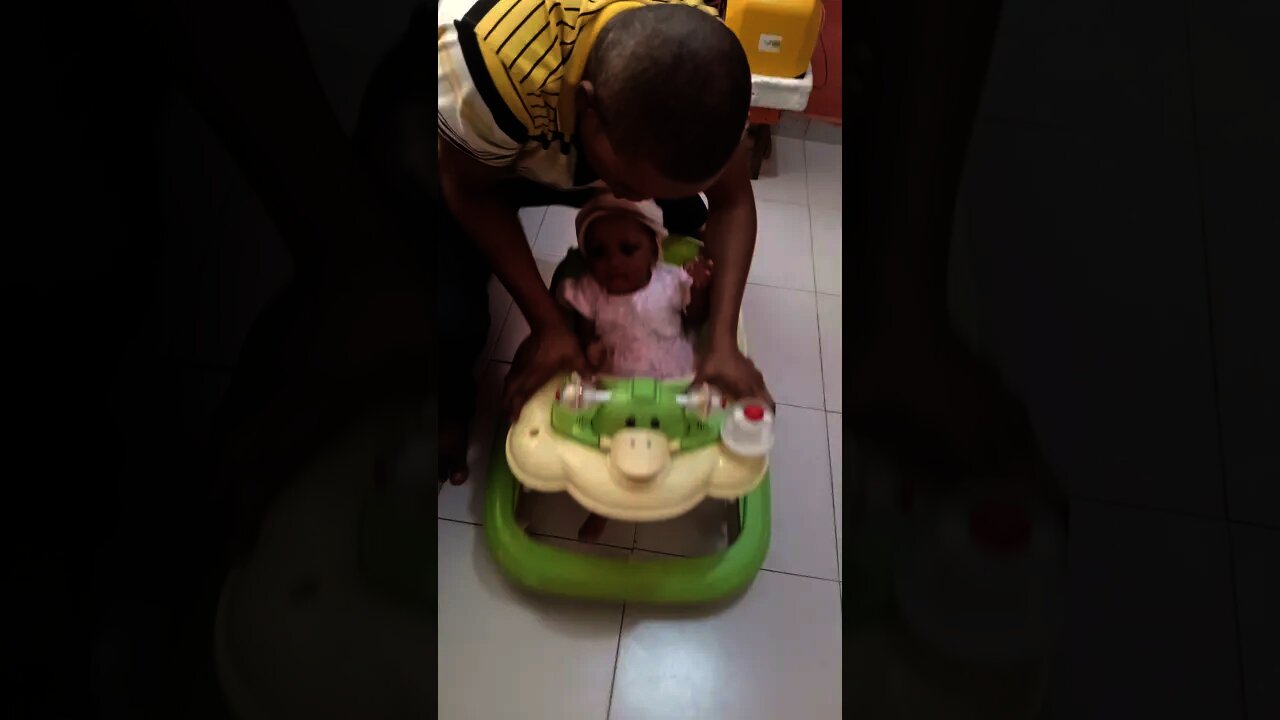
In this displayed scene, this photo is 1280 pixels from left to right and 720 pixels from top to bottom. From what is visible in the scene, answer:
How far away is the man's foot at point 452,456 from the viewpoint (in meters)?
0.98

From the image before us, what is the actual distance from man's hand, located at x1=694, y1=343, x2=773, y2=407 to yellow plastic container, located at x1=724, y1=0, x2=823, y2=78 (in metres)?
0.52

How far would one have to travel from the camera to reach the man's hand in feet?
2.83

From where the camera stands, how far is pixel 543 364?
33.7 inches

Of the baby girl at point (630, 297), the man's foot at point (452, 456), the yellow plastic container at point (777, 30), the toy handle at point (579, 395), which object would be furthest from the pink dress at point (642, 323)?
the yellow plastic container at point (777, 30)

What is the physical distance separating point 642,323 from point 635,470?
0.76 feet

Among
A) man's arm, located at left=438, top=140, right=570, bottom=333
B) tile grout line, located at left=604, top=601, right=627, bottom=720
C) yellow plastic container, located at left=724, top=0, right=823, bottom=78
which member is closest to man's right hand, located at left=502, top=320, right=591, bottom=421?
man's arm, located at left=438, top=140, right=570, bottom=333

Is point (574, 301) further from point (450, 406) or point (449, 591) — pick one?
point (449, 591)

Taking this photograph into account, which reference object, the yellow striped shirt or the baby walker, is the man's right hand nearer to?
the baby walker

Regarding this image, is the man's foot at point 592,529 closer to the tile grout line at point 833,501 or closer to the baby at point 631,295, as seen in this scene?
the baby at point 631,295
